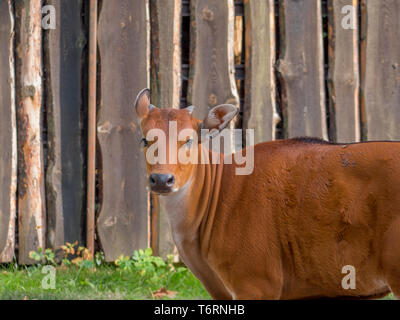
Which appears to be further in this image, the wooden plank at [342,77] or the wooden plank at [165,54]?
the wooden plank at [342,77]

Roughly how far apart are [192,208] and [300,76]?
2.85 m

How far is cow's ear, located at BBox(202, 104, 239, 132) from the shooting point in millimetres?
4891

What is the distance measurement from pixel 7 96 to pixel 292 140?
11.9 ft

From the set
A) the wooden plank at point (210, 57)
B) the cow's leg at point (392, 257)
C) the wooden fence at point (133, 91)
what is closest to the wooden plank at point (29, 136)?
the wooden fence at point (133, 91)

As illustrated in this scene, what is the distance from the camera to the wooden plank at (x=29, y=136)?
6.89 m

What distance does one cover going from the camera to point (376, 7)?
7.23 m

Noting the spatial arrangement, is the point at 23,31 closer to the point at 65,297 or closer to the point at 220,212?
the point at 65,297

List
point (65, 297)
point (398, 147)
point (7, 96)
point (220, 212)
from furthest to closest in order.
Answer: point (7, 96) → point (65, 297) → point (220, 212) → point (398, 147)

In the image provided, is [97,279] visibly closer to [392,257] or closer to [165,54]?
[165,54]

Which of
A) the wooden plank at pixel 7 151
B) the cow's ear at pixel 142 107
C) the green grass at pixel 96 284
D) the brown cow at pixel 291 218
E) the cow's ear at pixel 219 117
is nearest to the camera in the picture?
the brown cow at pixel 291 218

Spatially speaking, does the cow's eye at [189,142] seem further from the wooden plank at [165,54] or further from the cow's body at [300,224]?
the wooden plank at [165,54]

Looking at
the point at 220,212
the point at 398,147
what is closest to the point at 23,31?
the point at 220,212

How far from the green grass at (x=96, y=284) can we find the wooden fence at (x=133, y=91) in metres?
0.32

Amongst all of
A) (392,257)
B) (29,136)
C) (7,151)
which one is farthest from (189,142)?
(7,151)
